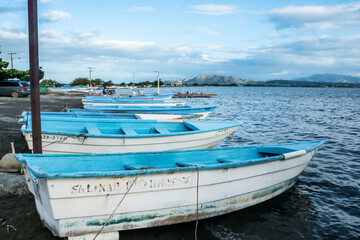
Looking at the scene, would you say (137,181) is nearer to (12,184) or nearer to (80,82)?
(12,184)

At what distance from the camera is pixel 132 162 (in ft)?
18.7

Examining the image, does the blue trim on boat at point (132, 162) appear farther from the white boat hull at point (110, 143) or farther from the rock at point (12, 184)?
the white boat hull at point (110, 143)

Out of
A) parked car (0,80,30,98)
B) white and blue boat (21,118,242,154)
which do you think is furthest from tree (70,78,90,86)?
white and blue boat (21,118,242,154)

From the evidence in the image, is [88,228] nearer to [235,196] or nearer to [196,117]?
[235,196]

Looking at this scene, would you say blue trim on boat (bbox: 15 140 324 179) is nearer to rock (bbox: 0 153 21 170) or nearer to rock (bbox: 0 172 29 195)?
rock (bbox: 0 172 29 195)

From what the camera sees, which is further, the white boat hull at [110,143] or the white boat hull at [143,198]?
the white boat hull at [110,143]

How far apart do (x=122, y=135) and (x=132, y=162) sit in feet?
8.06

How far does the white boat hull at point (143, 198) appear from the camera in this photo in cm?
418

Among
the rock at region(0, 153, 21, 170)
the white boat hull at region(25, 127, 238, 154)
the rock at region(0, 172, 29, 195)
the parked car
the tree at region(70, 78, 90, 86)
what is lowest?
the rock at region(0, 172, 29, 195)

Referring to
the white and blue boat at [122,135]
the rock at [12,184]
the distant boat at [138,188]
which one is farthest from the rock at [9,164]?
the distant boat at [138,188]

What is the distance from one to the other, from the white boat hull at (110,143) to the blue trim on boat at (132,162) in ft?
7.66

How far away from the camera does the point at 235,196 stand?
5.78m

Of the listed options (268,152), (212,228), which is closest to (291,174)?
(268,152)

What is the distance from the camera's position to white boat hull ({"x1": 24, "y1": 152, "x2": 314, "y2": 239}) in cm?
418
